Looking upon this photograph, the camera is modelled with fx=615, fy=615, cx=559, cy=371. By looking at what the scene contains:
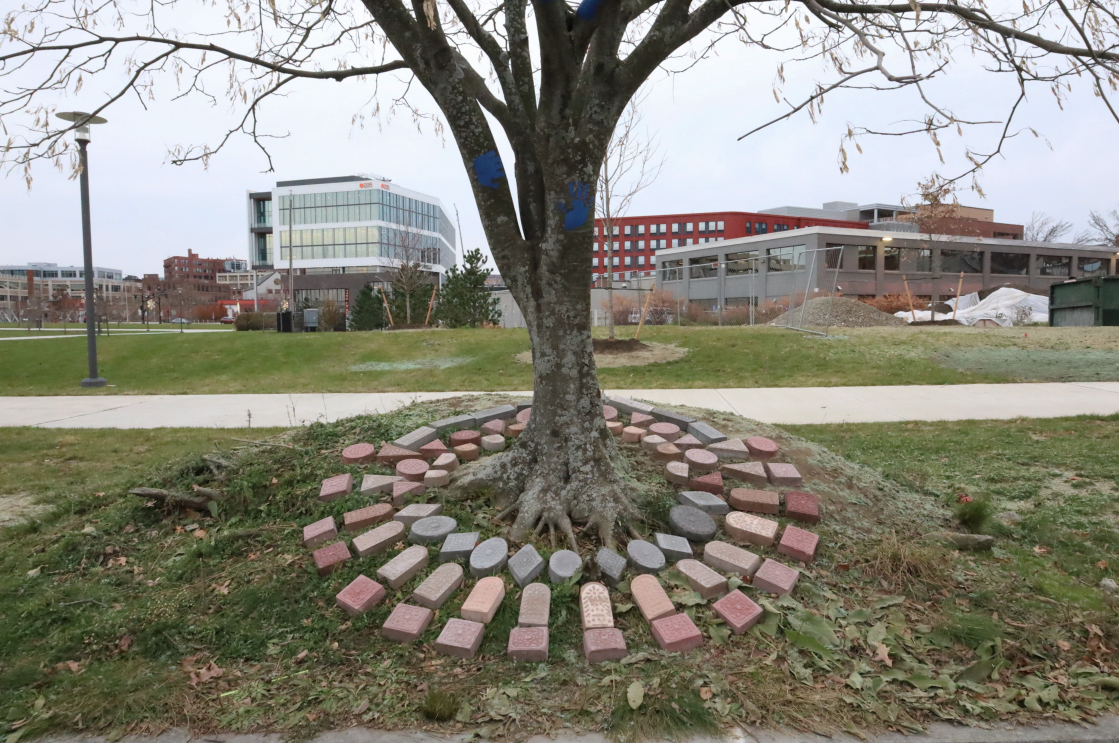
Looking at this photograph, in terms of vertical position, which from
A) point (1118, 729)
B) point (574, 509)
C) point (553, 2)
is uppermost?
point (553, 2)

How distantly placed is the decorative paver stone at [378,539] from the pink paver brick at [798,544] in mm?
2001

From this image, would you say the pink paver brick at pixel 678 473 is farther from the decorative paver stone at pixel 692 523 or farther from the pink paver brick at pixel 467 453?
the pink paver brick at pixel 467 453

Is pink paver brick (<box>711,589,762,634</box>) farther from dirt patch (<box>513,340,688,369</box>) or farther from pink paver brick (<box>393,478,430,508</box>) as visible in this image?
dirt patch (<box>513,340,688,369</box>)

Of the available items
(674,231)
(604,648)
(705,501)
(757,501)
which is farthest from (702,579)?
(674,231)

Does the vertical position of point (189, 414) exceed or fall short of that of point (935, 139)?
it falls short

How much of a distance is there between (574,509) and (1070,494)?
12.3ft

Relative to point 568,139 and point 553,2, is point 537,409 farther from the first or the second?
point 553,2

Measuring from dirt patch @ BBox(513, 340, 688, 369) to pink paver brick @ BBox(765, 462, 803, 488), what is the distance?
26.4ft

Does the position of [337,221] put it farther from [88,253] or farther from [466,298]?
[88,253]

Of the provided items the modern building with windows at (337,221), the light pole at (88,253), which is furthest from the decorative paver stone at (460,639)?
the modern building with windows at (337,221)

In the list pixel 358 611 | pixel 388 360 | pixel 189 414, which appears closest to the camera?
pixel 358 611

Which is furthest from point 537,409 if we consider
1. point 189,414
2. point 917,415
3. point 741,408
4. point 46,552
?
point 189,414

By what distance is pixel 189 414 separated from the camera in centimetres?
879

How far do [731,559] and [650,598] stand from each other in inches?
20.5
